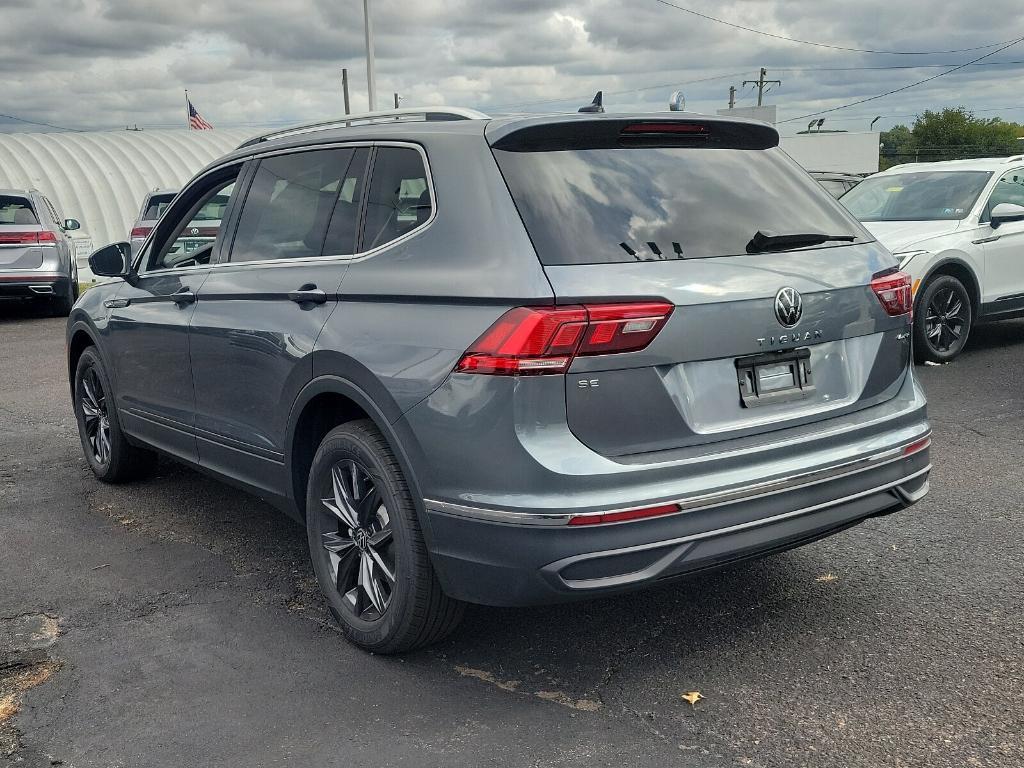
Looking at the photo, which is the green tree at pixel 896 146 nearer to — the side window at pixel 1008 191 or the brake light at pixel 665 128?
the side window at pixel 1008 191

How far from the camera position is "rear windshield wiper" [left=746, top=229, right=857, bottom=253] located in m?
3.44

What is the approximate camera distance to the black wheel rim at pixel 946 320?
9.25m

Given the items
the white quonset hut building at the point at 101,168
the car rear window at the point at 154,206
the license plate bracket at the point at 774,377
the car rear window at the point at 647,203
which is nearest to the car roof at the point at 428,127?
the car rear window at the point at 647,203

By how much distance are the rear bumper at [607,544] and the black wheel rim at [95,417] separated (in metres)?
3.39

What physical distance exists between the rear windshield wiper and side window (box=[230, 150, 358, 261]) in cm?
142

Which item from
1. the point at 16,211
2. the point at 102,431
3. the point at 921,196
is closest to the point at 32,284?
the point at 16,211

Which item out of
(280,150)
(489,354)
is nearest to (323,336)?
(489,354)

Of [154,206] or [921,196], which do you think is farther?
[154,206]

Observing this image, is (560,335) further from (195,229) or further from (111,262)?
(111,262)

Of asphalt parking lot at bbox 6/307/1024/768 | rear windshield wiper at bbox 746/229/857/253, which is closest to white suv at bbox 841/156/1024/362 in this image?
asphalt parking lot at bbox 6/307/1024/768

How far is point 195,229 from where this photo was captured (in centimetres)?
557

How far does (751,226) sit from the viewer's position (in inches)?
138

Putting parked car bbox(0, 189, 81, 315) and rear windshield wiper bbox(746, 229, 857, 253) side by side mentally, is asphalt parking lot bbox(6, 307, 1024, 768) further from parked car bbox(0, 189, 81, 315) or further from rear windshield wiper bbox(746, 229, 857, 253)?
parked car bbox(0, 189, 81, 315)

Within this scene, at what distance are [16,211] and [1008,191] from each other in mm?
12797
